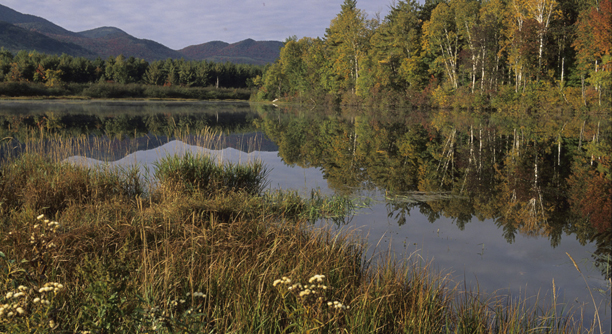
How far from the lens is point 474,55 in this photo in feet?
126

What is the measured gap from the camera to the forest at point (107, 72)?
75.0 m

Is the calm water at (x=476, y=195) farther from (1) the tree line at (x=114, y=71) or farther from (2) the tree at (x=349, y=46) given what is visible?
(1) the tree line at (x=114, y=71)

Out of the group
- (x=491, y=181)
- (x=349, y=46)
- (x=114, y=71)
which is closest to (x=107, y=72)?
(x=114, y=71)

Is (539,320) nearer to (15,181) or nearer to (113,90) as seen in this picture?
(15,181)

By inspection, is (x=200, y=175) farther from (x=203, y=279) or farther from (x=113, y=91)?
(x=113, y=91)

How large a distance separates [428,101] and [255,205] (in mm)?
41171

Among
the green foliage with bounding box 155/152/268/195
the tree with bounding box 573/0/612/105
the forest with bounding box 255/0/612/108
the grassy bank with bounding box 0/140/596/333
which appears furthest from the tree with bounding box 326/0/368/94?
the grassy bank with bounding box 0/140/596/333

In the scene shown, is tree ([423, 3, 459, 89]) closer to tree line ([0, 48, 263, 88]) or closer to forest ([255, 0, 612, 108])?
forest ([255, 0, 612, 108])

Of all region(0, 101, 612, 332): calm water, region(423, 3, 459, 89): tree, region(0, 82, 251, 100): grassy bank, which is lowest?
region(0, 101, 612, 332): calm water

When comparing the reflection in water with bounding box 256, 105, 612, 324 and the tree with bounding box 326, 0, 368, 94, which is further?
the tree with bounding box 326, 0, 368, 94

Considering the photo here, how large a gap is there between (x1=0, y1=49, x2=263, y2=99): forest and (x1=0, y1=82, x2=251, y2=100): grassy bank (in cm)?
29

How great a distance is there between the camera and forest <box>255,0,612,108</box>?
3144 centimetres

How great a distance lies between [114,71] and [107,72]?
1.46 meters

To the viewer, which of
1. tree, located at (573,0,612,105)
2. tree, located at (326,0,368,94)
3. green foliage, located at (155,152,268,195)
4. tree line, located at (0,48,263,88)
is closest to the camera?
green foliage, located at (155,152,268,195)
